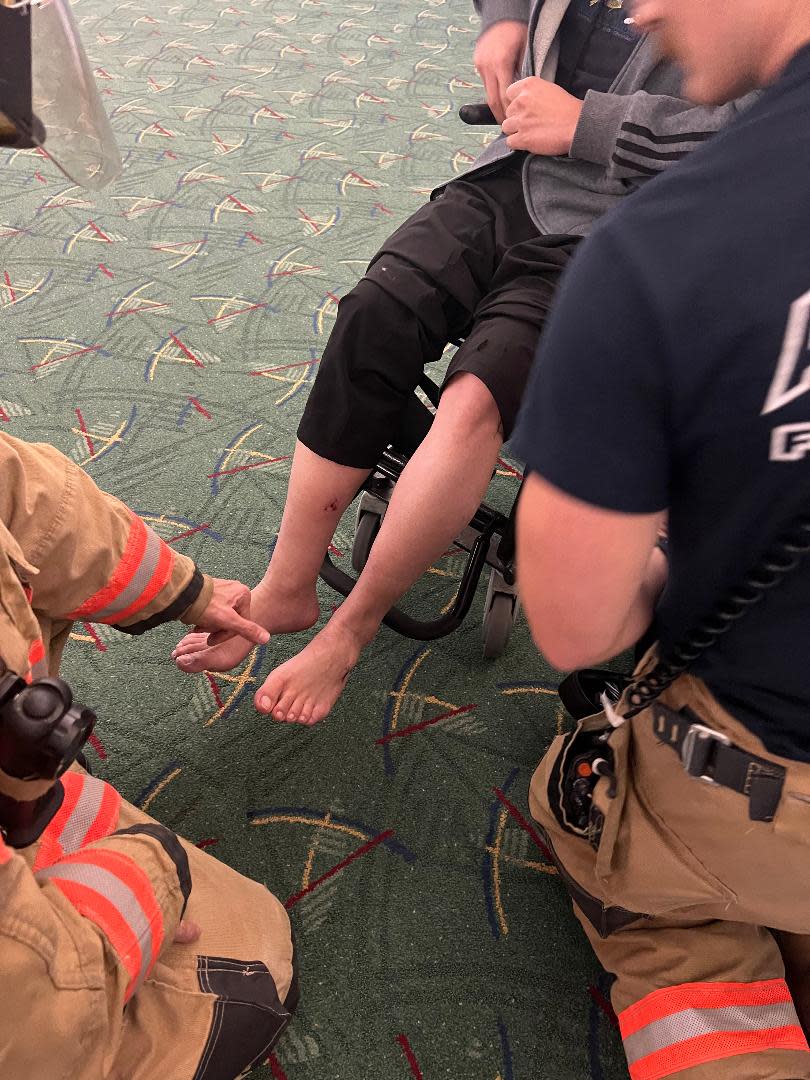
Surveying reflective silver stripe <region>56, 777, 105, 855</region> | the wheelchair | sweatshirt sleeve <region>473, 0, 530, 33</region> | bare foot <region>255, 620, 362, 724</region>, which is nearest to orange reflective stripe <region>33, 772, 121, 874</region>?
reflective silver stripe <region>56, 777, 105, 855</region>

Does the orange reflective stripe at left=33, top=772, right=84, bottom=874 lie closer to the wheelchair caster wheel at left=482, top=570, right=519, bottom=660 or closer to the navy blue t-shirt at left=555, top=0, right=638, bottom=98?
the wheelchair caster wheel at left=482, top=570, right=519, bottom=660

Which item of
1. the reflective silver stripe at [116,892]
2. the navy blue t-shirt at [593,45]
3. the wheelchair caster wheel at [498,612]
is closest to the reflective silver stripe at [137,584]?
the reflective silver stripe at [116,892]

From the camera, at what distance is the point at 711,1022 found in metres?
0.81

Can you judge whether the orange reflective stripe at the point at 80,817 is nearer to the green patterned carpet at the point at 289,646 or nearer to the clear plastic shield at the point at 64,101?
the green patterned carpet at the point at 289,646

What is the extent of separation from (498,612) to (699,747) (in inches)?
21.0

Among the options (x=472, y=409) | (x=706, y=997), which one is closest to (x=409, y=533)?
(x=472, y=409)

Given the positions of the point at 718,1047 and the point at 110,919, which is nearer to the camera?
the point at 110,919

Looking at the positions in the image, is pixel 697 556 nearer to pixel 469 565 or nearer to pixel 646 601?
pixel 646 601

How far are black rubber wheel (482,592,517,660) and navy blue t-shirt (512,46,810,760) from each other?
27.0 inches

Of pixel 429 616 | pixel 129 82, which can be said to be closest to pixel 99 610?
pixel 429 616

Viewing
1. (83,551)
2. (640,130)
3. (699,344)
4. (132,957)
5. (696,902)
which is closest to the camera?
(699,344)

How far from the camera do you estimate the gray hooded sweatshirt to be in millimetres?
1004

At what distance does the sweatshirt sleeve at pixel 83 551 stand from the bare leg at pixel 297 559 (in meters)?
0.12

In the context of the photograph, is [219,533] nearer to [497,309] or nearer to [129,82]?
[497,309]
